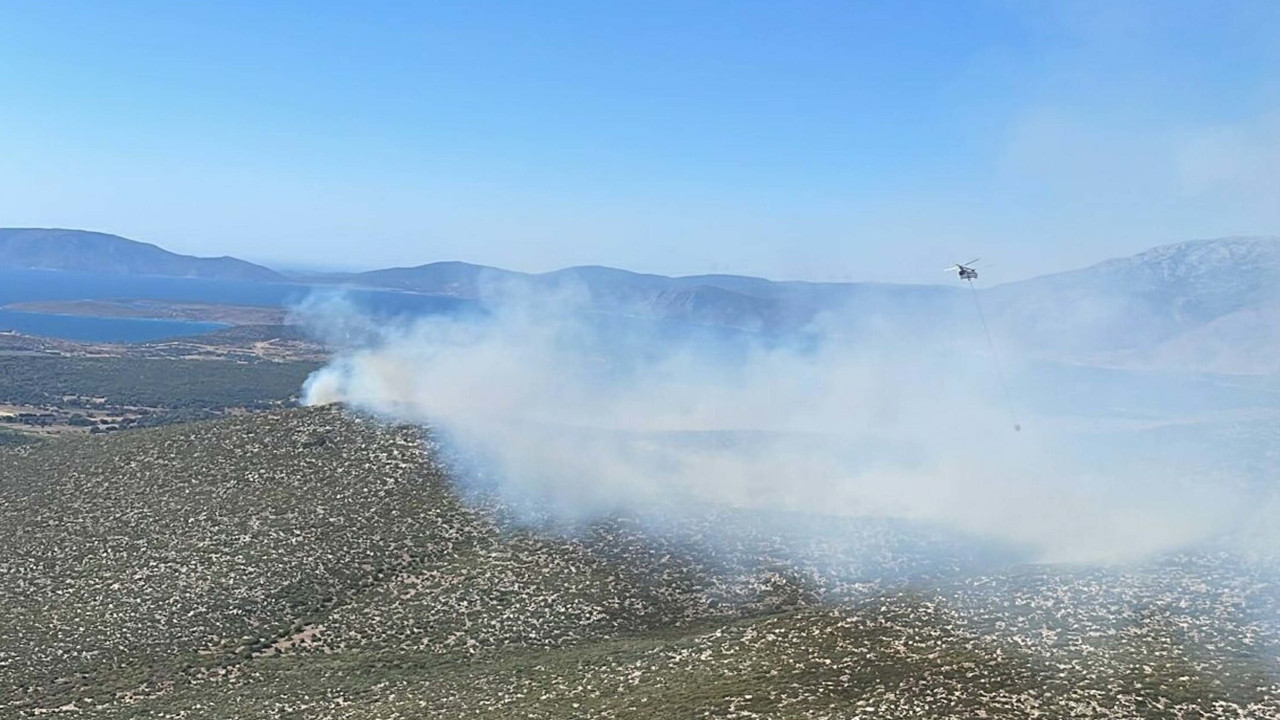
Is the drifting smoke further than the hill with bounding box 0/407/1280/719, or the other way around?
the drifting smoke

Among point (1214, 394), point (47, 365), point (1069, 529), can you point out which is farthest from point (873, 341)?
point (47, 365)

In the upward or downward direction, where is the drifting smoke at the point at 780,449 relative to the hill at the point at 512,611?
upward

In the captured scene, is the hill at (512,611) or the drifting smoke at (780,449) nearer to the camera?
the hill at (512,611)

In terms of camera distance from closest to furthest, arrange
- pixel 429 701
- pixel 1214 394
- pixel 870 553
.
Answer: pixel 429 701
pixel 870 553
pixel 1214 394

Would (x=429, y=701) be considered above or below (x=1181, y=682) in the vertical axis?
below

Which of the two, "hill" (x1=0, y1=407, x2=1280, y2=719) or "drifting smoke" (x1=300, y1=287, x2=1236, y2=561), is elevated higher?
"drifting smoke" (x1=300, y1=287, x2=1236, y2=561)

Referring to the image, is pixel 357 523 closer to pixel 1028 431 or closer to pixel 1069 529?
pixel 1069 529
